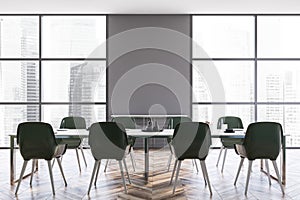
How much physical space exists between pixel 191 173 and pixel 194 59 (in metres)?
3.23

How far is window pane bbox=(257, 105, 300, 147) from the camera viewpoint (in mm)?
7826

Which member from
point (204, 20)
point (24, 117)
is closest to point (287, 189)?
point (204, 20)

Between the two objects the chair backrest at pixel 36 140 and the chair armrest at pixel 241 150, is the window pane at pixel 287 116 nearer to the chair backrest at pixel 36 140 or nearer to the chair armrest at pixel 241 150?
the chair armrest at pixel 241 150

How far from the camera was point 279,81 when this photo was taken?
7.87 meters

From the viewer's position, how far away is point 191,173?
5.20 meters

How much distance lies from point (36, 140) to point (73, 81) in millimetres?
3990

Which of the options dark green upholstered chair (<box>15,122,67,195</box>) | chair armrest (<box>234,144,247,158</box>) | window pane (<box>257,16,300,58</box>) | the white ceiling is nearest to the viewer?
dark green upholstered chair (<box>15,122,67,195</box>)

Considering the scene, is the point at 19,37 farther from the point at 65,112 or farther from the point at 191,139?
the point at 191,139

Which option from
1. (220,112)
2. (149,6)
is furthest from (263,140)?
(149,6)

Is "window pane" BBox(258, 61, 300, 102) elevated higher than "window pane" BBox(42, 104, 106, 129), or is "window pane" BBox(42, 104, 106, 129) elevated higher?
"window pane" BBox(258, 61, 300, 102)

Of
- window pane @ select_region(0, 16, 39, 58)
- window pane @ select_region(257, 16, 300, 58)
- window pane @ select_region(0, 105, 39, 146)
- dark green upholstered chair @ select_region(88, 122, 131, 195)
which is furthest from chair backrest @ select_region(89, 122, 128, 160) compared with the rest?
window pane @ select_region(257, 16, 300, 58)

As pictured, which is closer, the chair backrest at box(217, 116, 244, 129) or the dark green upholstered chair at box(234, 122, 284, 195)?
the dark green upholstered chair at box(234, 122, 284, 195)

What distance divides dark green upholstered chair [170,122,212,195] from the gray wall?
3562mm

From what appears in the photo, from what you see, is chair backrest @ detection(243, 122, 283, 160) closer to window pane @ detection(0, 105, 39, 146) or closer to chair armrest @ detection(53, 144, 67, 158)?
chair armrest @ detection(53, 144, 67, 158)
